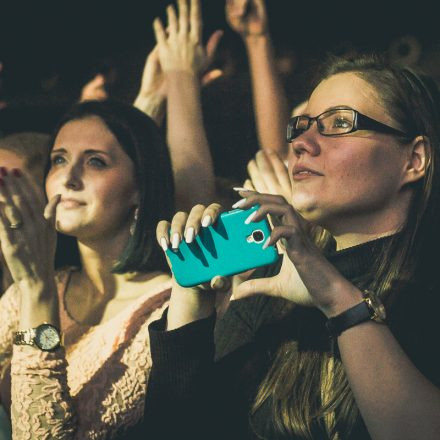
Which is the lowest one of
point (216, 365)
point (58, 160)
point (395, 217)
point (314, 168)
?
point (216, 365)

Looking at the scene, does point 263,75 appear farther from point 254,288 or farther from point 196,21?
point 254,288

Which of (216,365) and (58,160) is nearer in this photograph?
(216,365)

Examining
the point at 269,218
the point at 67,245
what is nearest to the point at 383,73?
the point at 269,218

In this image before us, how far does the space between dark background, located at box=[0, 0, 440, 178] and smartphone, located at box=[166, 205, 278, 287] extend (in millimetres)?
734

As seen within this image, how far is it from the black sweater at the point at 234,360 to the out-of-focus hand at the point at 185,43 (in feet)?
3.13

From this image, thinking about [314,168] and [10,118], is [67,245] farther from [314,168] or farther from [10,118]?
[314,168]

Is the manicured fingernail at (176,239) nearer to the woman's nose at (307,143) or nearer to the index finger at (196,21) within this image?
the woman's nose at (307,143)

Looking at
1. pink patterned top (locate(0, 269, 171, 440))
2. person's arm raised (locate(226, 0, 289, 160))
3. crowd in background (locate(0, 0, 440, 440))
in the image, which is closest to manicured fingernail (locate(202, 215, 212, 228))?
crowd in background (locate(0, 0, 440, 440))

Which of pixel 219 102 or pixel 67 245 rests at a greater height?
pixel 219 102

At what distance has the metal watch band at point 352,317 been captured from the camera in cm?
132

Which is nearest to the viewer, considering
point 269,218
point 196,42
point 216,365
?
point 269,218

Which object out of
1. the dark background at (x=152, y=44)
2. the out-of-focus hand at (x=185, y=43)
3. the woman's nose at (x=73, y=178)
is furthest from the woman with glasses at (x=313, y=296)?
the out-of-focus hand at (x=185, y=43)

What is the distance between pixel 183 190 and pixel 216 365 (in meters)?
0.68

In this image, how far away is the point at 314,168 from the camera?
160 centimetres
